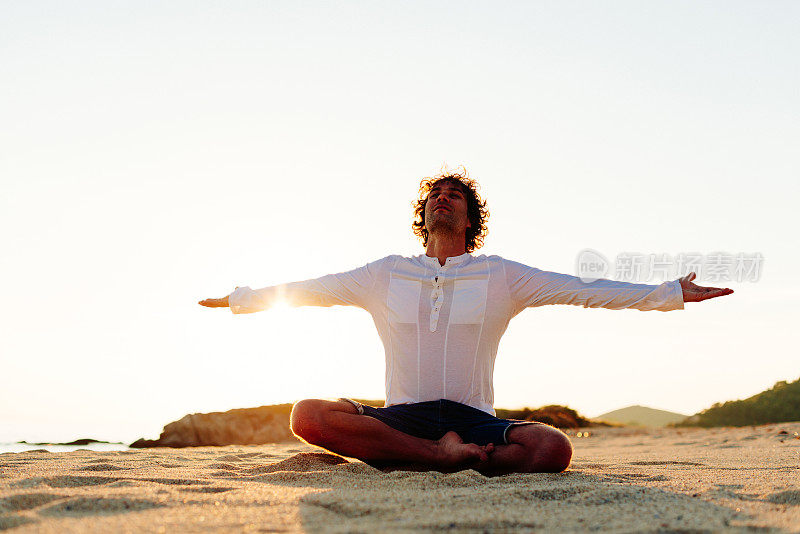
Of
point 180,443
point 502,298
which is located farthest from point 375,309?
point 180,443

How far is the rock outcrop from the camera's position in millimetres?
6820

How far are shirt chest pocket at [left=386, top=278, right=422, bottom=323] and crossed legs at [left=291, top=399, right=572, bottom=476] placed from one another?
1.79 feet

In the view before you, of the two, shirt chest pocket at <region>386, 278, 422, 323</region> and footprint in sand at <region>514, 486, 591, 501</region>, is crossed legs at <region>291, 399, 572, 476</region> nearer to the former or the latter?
shirt chest pocket at <region>386, 278, 422, 323</region>

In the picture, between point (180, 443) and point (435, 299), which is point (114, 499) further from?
point (180, 443)

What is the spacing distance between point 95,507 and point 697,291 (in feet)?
8.93

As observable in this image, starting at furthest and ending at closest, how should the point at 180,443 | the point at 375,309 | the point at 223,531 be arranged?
the point at 180,443, the point at 375,309, the point at 223,531

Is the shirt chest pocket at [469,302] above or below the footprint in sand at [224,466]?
above

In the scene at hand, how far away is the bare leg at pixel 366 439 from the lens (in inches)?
121

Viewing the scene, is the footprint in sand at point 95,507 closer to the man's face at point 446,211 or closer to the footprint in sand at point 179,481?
the footprint in sand at point 179,481

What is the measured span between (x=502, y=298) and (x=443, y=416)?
27.2 inches

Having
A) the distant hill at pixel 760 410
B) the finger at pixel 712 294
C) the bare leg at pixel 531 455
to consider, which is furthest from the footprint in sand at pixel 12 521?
the distant hill at pixel 760 410

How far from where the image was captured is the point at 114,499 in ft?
6.61

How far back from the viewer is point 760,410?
9.62 meters

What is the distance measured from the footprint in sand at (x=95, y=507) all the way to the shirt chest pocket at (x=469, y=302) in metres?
1.81
